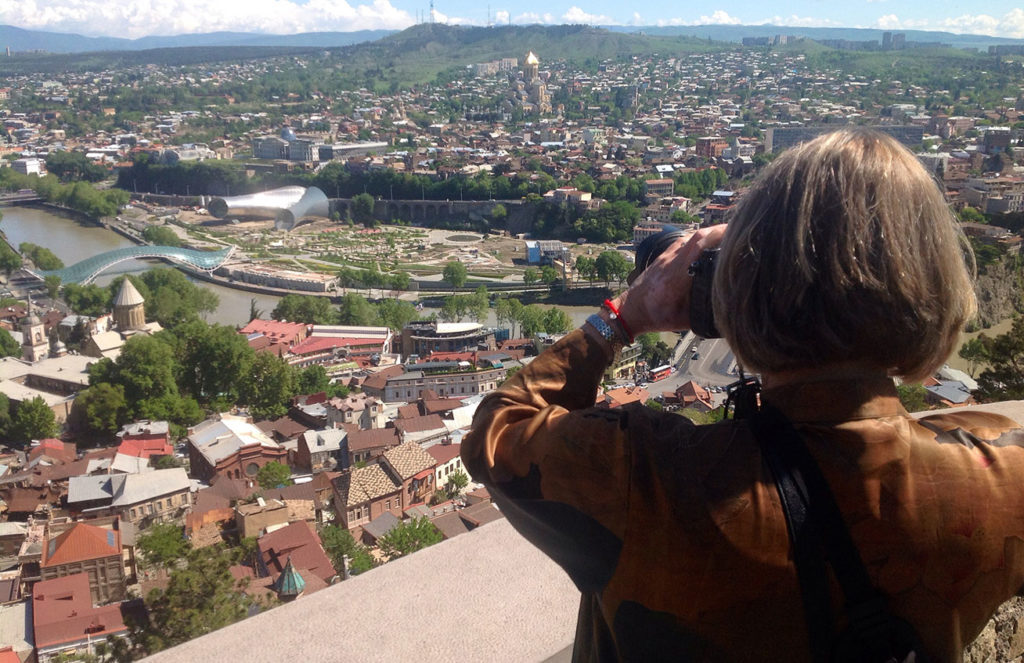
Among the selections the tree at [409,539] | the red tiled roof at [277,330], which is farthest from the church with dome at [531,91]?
the tree at [409,539]

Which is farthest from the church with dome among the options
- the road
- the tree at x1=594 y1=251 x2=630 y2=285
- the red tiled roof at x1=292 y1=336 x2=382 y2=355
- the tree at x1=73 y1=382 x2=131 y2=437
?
the tree at x1=73 y1=382 x2=131 y2=437

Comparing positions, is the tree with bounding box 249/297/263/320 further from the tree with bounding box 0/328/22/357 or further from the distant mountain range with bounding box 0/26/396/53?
the distant mountain range with bounding box 0/26/396/53

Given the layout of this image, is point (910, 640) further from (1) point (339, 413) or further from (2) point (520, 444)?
(1) point (339, 413)

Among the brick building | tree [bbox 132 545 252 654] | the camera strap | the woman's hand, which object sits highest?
the woman's hand

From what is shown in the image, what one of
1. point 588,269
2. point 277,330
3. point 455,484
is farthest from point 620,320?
point 588,269

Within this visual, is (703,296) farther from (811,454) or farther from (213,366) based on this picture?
(213,366)
